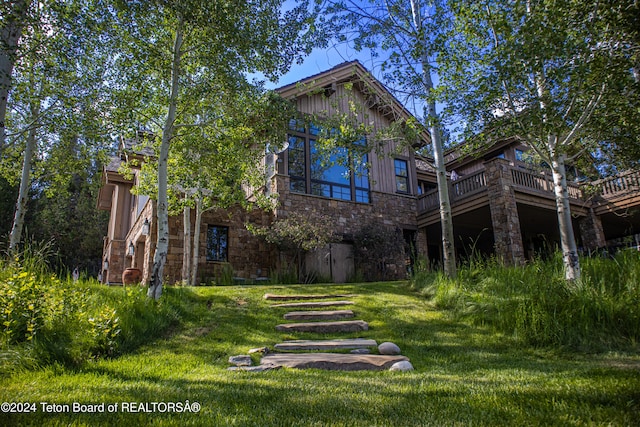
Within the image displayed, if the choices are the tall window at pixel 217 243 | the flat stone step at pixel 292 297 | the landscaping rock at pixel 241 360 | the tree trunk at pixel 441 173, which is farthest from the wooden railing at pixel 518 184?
the landscaping rock at pixel 241 360

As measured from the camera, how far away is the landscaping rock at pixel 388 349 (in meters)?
5.38

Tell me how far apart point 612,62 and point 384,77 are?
4.03 m

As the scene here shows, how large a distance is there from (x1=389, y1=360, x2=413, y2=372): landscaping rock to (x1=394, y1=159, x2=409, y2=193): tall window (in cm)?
1255

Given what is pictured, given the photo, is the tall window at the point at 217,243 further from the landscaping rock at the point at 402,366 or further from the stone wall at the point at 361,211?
the landscaping rock at the point at 402,366

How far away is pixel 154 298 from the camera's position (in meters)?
7.28

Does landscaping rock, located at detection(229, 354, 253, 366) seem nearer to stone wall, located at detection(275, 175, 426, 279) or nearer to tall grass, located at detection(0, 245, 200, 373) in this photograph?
tall grass, located at detection(0, 245, 200, 373)

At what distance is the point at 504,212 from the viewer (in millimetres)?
12602

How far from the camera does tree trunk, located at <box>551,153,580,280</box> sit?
22.0 ft

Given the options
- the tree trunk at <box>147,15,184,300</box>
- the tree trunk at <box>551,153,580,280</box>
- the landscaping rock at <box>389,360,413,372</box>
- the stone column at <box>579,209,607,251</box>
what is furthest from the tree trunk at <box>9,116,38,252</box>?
the stone column at <box>579,209,607,251</box>

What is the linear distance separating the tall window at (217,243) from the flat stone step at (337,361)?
819cm

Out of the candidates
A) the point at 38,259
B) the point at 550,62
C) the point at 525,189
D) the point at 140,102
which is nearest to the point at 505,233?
the point at 525,189

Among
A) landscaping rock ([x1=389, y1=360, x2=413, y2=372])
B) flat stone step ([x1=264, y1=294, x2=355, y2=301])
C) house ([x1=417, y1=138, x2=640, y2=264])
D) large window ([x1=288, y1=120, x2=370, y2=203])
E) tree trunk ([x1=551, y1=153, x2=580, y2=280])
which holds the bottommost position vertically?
landscaping rock ([x1=389, y1=360, x2=413, y2=372])

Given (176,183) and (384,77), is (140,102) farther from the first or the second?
(384,77)

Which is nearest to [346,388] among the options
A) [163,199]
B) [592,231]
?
[163,199]
